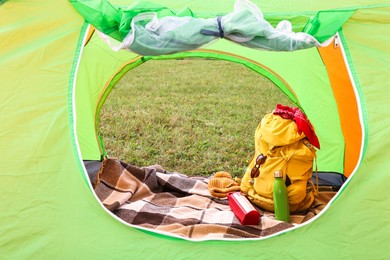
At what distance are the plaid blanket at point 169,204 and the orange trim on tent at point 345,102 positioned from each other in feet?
1.57

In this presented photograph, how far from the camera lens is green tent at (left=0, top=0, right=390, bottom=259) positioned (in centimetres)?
160

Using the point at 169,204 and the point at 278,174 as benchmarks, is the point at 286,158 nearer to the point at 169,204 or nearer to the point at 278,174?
the point at 278,174

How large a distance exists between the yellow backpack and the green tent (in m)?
0.37

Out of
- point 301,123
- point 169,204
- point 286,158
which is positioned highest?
point 301,123

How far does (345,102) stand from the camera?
2.34 metres

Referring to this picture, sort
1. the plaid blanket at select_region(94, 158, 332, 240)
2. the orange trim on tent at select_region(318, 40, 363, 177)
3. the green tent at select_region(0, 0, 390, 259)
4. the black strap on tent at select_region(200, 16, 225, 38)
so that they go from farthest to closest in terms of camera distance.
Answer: the orange trim on tent at select_region(318, 40, 363, 177), the plaid blanket at select_region(94, 158, 332, 240), the black strap on tent at select_region(200, 16, 225, 38), the green tent at select_region(0, 0, 390, 259)

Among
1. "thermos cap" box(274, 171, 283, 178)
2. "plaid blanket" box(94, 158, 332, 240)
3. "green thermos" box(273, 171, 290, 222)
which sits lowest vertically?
"plaid blanket" box(94, 158, 332, 240)

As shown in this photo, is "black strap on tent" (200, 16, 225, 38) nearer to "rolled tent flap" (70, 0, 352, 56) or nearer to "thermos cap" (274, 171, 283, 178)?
"rolled tent flap" (70, 0, 352, 56)

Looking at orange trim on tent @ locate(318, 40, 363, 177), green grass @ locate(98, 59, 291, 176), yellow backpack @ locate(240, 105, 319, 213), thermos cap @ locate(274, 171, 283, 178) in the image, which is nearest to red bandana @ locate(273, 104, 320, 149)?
yellow backpack @ locate(240, 105, 319, 213)

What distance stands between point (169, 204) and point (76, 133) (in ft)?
2.03

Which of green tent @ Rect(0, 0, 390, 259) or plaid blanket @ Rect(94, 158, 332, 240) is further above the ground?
green tent @ Rect(0, 0, 390, 259)

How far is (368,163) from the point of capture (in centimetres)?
165

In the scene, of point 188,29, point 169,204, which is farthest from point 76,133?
point 169,204

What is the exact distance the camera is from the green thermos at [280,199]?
1994 millimetres
